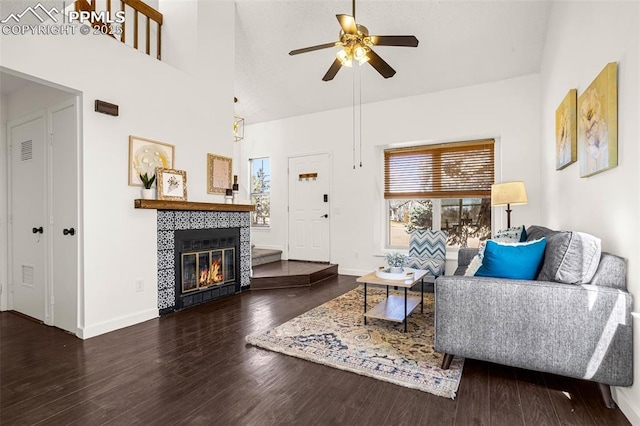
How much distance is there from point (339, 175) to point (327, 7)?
2599 mm

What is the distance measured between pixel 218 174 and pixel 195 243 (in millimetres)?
974

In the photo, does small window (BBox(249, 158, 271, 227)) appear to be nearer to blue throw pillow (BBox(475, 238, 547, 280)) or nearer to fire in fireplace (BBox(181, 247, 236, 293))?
fire in fireplace (BBox(181, 247, 236, 293))

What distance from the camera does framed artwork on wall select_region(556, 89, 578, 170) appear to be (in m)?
2.97

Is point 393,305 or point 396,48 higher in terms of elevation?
point 396,48

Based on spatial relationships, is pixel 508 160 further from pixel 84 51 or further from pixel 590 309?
pixel 84 51

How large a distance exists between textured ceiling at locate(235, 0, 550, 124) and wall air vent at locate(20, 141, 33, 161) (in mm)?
3027

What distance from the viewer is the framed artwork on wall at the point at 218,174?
14.2ft

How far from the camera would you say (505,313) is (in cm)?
206

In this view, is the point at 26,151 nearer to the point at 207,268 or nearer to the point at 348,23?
the point at 207,268

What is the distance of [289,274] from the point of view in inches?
197

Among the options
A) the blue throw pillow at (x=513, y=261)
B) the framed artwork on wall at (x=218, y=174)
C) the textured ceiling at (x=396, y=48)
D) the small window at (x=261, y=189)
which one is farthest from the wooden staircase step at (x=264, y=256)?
the blue throw pillow at (x=513, y=261)

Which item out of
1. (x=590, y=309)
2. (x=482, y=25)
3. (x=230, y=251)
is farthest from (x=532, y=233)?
(x=230, y=251)

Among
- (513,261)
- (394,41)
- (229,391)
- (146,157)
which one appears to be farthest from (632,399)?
(146,157)

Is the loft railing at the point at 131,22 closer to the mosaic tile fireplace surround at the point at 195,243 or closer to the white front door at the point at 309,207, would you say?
the mosaic tile fireplace surround at the point at 195,243
